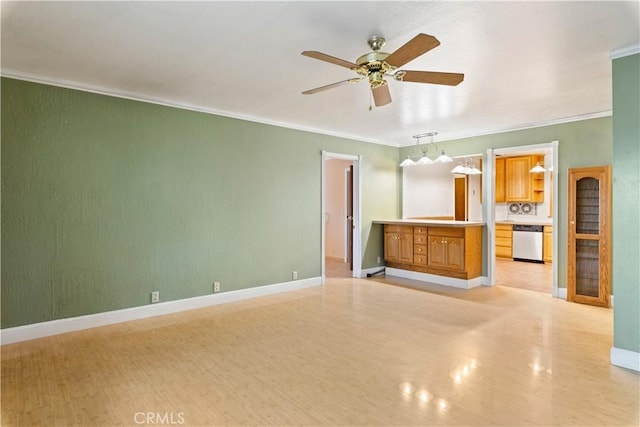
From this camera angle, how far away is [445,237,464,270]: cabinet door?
573 cm

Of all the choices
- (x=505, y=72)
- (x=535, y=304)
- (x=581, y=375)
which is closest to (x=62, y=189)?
(x=505, y=72)

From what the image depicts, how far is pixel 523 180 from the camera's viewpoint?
8.46m

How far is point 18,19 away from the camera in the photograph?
97.2 inches

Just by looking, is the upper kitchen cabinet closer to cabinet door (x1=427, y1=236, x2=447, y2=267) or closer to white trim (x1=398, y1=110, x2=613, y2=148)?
white trim (x1=398, y1=110, x2=613, y2=148)

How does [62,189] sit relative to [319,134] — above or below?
below

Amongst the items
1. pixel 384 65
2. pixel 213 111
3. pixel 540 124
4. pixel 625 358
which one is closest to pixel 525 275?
pixel 540 124

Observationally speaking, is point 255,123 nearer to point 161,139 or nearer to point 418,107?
point 161,139

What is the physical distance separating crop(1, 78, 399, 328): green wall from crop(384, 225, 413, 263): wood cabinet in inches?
65.6

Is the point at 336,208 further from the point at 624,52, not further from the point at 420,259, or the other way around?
the point at 624,52

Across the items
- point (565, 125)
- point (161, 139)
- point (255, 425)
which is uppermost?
point (565, 125)

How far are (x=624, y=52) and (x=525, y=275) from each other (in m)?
4.80

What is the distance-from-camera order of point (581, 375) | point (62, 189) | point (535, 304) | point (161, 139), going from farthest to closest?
point (535, 304) < point (161, 139) < point (62, 189) < point (581, 375)

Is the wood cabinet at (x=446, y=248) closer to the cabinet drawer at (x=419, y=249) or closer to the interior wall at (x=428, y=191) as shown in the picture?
the cabinet drawer at (x=419, y=249)

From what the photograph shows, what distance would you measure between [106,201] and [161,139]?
959mm
